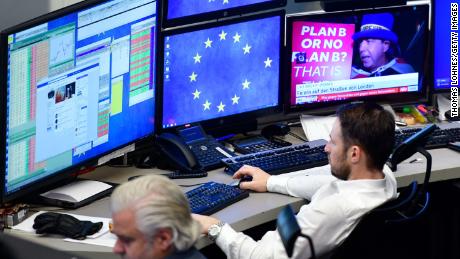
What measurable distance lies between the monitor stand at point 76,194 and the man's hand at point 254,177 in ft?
1.49

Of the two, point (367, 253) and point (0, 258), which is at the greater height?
point (0, 258)

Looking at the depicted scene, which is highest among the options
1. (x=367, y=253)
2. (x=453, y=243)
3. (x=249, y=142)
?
(x=249, y=142)

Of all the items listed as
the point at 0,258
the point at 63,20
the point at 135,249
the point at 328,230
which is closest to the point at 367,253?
the point at 328,230

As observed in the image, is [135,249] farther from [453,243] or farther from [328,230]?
[453,243]

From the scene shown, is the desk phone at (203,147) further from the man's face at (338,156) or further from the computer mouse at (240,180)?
the man's face at (338,156)

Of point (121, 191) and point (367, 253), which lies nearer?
point (121, 191)

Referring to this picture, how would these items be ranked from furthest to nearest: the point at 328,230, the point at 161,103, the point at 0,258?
1. the point at 161,103
2. the point at 328,230
3. the point at 0,258

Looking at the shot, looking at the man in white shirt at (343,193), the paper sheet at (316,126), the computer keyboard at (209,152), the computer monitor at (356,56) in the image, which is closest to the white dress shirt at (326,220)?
the man in white shirt at (343,193)

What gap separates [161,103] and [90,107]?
0.48 metres

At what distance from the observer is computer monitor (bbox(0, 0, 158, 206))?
279 cm

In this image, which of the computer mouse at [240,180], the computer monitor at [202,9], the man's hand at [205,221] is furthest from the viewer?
the computer monitor at [202,9]

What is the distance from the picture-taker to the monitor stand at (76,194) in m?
3.02

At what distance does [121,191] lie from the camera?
Answer: 2236 millimetres

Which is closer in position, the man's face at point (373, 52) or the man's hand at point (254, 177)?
the man's hand at point (254, 177)
